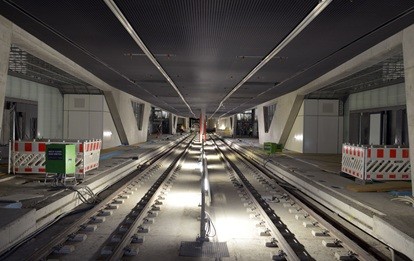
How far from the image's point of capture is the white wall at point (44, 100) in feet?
67.5

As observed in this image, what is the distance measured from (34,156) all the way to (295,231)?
353 inches

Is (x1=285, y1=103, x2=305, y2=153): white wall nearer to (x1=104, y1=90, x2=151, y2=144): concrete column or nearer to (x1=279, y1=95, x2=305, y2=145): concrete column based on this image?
(x1=279, y1=95, x2=305, y2=145): concrete column

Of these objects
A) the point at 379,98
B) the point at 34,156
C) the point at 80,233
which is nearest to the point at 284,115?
the point at 379,98

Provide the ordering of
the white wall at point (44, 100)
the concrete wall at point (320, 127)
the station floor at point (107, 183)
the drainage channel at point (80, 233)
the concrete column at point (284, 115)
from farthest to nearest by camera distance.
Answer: the concrete column at point (284, 115)
the concrete wall at point (320, 127)
the white wall at point (44, 100)
the station floor at point (107, 183)
the drainage channel at point (80, 233)

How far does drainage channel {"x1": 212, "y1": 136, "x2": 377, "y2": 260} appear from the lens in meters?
6.08

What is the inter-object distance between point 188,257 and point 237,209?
380 centimetres

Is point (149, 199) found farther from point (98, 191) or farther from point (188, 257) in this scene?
point (188, 257)

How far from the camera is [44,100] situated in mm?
24016

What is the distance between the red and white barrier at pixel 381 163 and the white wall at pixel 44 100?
58.2 feet

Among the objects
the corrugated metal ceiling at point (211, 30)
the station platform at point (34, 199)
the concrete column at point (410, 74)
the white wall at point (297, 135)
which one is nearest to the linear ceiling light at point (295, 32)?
the corrugated metal ceiling at point (211, 30)

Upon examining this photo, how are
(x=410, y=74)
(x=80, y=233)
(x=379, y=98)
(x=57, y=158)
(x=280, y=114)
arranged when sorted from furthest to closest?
1. (x=280, y=114)
2. (x=379, y=98)
3. (x=57, y=158)
4. (x=410, y=74)
5. (x=80, y=233)

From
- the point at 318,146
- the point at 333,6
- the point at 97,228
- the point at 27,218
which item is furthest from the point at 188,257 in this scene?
the point at 318,146

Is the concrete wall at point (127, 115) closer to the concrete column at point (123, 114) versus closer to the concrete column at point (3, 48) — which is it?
the concrete column at point (123, 114)

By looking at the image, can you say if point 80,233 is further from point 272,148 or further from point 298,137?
point 298,137
